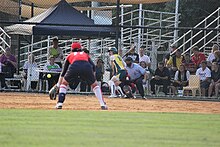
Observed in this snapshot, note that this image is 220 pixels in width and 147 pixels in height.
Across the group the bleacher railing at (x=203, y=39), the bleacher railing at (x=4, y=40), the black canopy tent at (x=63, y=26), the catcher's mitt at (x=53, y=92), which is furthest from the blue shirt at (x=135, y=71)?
the bleacher railing at (x=4, y=40)

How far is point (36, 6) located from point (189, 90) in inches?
378

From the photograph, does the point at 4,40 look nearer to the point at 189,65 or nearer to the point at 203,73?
the point at 189,65

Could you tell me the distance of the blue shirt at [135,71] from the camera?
27891 millimetres

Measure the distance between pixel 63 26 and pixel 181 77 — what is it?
460 cm

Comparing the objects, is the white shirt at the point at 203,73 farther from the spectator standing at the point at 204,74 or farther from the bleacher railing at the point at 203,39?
the bleacher railing at the point at 203,39

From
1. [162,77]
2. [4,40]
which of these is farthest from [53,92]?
[4,40]

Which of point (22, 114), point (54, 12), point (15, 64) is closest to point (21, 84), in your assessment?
point (15, 64)

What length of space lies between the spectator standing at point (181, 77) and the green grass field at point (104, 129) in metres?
11.0

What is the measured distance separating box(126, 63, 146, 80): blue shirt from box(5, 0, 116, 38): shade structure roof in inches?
62.5

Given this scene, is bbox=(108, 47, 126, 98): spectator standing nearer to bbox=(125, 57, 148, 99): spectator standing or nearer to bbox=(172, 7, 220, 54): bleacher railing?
bbox=(125, 57, 148, 99): spectator standing

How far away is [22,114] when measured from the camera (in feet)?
55.4

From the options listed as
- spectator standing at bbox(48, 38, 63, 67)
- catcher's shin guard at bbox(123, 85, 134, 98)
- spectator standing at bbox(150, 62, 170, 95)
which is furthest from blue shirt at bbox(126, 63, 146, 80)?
spectator standing at bbox(48, 38, 63, 67)

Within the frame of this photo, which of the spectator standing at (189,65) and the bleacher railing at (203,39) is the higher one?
the bleacher railing at (203,39)

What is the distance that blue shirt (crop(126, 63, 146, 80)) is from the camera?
27.9 metres
